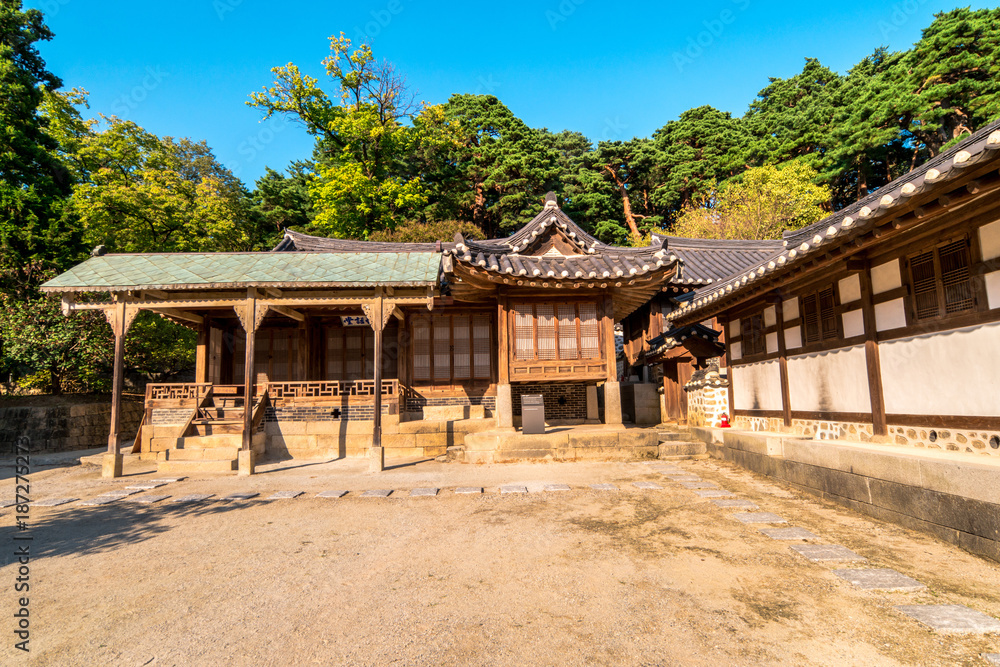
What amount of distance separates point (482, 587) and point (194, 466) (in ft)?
32.1

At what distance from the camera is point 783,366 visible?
354 inches

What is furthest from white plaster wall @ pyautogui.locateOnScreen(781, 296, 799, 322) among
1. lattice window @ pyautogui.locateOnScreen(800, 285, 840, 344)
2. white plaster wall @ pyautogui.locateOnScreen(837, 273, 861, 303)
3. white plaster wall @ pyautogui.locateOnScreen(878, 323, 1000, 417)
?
white plaster wall @ pyautogui.locateOnScreen(878, 323, 1000, 417)

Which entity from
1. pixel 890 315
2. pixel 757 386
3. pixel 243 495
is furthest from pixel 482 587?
pixel 757 386

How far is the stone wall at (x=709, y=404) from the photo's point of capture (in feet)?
37.2

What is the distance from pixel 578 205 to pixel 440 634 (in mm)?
34302

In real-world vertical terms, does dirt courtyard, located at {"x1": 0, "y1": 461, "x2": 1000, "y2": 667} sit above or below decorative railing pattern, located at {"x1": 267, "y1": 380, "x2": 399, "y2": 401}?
below

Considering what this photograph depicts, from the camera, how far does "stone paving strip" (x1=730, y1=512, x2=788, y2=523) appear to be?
19.0 ft

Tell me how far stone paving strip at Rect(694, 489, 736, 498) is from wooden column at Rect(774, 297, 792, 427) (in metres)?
2.64

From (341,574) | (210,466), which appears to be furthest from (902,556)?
(210,466)

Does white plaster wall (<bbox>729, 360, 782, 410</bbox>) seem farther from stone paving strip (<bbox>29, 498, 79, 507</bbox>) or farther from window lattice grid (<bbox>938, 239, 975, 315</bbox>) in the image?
→ stone paving strip (<bbox>29, 498, 79, 507</bbox>)

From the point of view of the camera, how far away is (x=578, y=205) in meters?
34.8

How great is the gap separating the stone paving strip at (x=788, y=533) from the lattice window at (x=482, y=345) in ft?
34.4

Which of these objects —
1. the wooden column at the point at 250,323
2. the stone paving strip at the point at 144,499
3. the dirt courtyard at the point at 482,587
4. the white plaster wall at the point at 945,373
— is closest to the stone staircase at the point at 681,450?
the dirt courtyard at the point at 482,587

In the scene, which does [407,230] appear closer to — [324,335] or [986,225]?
[324,335]
